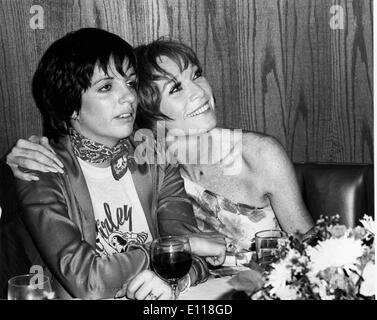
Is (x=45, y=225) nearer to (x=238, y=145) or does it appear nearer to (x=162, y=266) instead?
(x=162, y=266)

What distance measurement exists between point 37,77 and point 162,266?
2.48 ft

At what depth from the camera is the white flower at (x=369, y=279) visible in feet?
3.10

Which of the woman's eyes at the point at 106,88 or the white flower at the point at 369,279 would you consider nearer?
the white flower at the point at 369,279

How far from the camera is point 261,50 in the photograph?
5.27 ft

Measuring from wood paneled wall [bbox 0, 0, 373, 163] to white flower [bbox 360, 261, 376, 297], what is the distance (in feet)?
2.39

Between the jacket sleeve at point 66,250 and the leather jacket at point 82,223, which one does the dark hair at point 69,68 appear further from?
the jacket sleeve at point 66,250

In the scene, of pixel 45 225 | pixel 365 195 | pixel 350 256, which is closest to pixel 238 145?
pixel 365 195

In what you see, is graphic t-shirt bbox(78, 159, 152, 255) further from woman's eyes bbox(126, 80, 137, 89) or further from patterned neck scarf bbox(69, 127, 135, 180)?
woman's eyes bbox(126, 80, 137, 89)

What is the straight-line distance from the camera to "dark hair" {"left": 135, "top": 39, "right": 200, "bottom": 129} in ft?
5.22

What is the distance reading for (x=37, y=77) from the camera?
162 cm

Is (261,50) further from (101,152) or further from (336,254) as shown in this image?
(336,254)

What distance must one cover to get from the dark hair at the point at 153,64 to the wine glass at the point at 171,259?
1.73 feet

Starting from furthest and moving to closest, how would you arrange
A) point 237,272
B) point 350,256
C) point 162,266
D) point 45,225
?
1. point 45,225
2. point 237,272
3. point 162,266
4. point 350,256

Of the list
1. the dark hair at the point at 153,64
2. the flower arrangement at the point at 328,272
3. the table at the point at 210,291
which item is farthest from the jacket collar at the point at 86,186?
the flower arrangement at the point at 328,272
